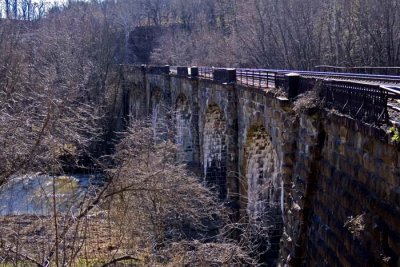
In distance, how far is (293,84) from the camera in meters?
11.9

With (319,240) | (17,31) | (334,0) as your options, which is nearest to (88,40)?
(17,31)

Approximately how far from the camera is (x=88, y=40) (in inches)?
1882

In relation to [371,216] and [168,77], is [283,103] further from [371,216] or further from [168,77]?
[168,77]

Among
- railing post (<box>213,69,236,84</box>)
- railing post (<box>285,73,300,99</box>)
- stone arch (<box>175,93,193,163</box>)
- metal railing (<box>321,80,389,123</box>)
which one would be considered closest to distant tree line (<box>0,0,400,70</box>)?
stone arch (<box>175,93,193,163</box>)

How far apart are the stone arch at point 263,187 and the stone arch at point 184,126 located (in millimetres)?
8679

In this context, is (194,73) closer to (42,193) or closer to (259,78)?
(259,78)

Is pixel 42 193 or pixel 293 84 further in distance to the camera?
pixel 42 193

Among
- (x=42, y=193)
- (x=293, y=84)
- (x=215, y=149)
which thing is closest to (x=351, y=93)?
(x=293, y=84)

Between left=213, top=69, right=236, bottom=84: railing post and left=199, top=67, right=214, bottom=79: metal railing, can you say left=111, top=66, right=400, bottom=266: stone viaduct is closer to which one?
left=213, top=69, right=236, bottom=84: railing post

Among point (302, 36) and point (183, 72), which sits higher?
point (302, 36)

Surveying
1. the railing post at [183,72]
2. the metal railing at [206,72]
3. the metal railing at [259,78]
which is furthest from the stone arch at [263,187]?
the railing post at [183,72]

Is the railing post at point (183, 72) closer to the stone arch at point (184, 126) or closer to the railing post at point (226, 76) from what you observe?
the stone arch at point (184, 126)

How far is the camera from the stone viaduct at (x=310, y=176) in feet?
22.6

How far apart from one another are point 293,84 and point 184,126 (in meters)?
18.5
